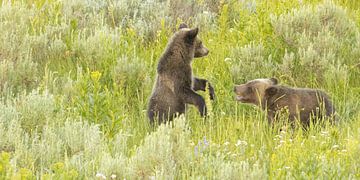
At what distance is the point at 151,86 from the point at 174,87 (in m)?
0.99

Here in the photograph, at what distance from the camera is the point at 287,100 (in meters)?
8.31

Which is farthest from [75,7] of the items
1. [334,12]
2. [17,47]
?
[334,12]

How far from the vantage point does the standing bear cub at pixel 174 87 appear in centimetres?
833

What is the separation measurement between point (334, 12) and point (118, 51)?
3141mm

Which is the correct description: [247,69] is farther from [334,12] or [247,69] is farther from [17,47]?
[17,47]

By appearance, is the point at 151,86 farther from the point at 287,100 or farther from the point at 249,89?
the point at 287,100

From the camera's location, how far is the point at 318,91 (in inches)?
325

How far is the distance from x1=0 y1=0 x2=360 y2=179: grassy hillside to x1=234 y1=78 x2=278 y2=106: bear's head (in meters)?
0.17

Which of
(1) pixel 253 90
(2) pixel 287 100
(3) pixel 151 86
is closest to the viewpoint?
(2) pixel 287 100

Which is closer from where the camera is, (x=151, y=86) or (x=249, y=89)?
(x=249, y=89)

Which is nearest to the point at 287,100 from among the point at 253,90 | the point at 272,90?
the point at 272,90

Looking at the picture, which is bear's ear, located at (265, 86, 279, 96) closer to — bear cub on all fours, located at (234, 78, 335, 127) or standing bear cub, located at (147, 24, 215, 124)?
bear cub on all fours, located at (234, 78, 335, 127)

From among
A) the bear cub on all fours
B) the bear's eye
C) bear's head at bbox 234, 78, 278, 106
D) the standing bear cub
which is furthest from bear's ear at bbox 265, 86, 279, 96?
the standing bear cub

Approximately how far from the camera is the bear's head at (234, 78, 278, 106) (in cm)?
860
